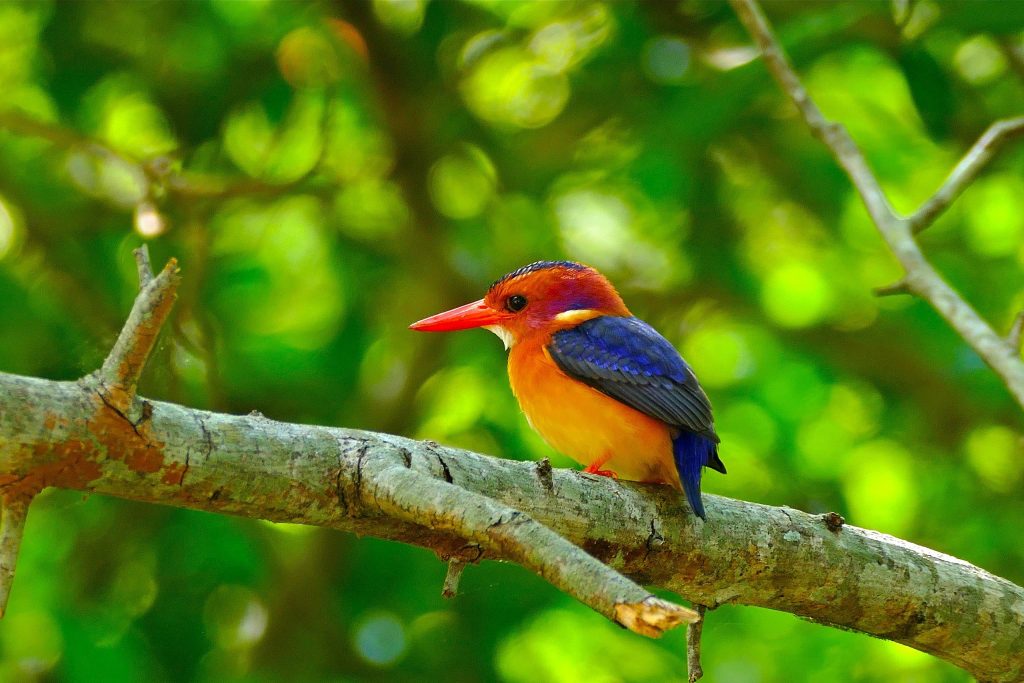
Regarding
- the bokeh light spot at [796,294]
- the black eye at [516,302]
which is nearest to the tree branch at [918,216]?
the black eye at [516,302]

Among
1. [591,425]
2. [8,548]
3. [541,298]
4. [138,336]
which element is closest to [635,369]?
[591,425]

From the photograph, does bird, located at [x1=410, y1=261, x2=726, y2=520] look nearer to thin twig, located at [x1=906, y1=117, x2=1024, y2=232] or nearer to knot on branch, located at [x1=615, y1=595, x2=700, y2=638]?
thin twig, located at [x1=906, y1=117, x2=1024, y2=232]

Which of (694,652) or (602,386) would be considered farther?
(602,386)

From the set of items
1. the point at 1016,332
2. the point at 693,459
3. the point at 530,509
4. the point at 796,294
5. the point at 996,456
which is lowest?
the point at 996,456

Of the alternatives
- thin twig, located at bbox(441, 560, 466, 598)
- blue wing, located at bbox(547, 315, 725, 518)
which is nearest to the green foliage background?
blue wing, located at bbox(547, 315, 725, 518)

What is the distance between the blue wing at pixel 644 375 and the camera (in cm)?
344

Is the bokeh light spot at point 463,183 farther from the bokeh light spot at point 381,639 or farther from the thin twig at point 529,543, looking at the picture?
the thin twig at point 529,543

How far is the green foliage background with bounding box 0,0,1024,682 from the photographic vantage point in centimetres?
460

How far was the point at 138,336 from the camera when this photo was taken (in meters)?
1.83

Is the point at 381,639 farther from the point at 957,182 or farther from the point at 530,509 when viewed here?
the point at 957,182

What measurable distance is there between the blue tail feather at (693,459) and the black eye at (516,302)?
1.00m

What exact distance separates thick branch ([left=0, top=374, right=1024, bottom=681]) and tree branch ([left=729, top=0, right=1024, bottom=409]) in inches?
23.2

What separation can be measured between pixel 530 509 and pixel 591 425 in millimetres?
1089

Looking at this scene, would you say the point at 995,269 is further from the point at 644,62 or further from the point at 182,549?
the point at 182,549
